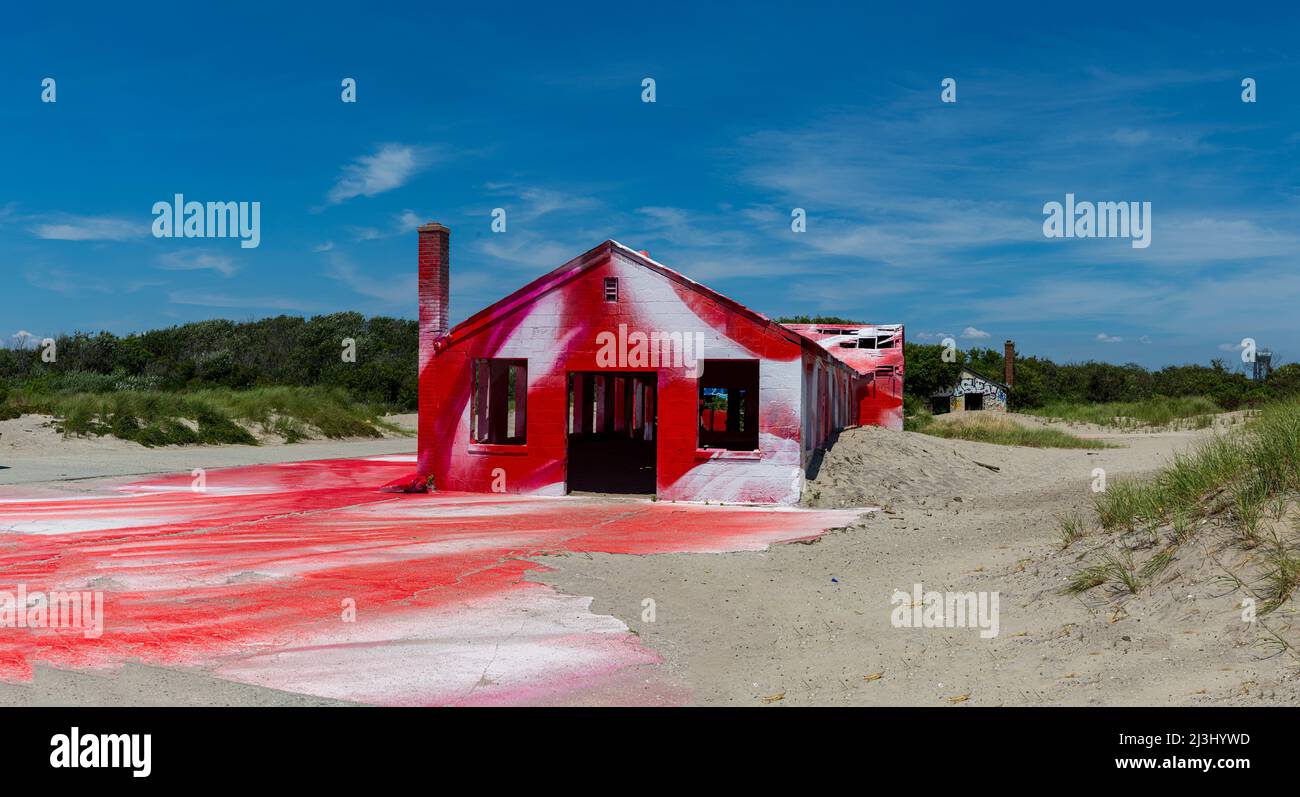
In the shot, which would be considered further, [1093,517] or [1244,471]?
[1093,517]

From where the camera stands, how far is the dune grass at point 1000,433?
33.2 metres

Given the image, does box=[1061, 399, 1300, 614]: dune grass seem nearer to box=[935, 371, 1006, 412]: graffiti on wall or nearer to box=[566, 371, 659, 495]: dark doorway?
box=[566, 371, 659, 495]: dark doorway

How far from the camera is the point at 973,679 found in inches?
231

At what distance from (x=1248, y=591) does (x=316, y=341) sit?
7998 centimetres

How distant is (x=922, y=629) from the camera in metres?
7.16

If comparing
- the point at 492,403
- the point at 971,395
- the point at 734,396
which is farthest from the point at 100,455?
the point at 971,395

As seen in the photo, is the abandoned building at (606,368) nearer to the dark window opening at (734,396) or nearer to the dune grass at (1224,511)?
the dark window opening at (734,396)

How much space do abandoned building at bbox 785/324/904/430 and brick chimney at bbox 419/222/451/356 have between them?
56.6 feet

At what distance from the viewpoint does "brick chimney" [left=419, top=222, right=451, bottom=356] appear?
1917 cm

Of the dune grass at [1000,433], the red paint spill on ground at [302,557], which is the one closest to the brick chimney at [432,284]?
the red paint spill on ground at [302,557]

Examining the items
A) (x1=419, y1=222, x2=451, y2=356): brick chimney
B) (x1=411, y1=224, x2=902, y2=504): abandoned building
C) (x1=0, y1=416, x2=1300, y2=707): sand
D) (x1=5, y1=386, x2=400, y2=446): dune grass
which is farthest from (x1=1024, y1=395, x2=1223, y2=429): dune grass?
(x1=5, y1=386, x2=400, y2=446): dune grass

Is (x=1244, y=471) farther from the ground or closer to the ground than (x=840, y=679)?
farther from the ground
